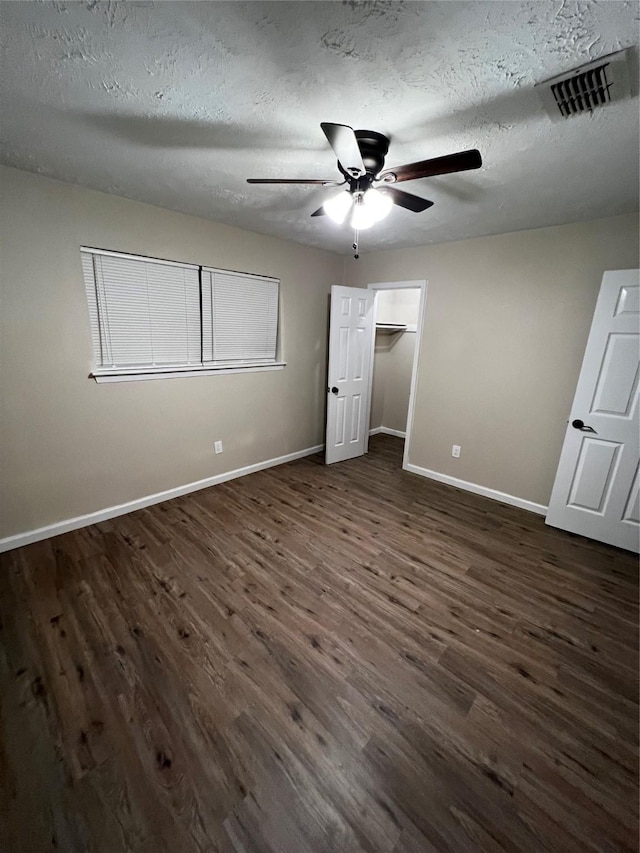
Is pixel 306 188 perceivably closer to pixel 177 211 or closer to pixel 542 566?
pixel 177 211

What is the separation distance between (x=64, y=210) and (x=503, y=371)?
142 inches

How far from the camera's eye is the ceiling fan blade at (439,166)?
1242 millimetres

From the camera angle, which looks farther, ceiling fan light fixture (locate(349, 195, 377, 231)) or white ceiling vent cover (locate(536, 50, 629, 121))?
ceiling fan light fixture (locate(349, 195, 377, 231))

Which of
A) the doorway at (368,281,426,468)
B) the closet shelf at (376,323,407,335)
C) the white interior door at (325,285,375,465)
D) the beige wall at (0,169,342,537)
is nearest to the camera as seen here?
the beige wall at (0,169,342,537)

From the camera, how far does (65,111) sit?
4.67ft

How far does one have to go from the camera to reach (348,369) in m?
3.89

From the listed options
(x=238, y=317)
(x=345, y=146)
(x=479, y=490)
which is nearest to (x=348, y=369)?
(x=238, y=317)

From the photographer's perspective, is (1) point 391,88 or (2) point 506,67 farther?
(1) point 391,88

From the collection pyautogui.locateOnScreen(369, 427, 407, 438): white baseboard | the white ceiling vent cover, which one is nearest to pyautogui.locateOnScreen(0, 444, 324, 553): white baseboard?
pyautogui.locateOnScreen(369, 427, 407, 438): white baseboard

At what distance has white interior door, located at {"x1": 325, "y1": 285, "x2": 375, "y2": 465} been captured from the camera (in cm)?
367

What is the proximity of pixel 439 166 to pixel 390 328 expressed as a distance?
3366 mm

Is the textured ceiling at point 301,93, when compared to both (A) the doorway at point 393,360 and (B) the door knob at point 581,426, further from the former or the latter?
(A) the doorway at point 393,360

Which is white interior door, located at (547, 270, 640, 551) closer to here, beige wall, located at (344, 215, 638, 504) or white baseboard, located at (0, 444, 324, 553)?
beige wall, located at (344, 215, 638, 504)

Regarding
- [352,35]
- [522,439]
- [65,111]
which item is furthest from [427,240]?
[65,111]
